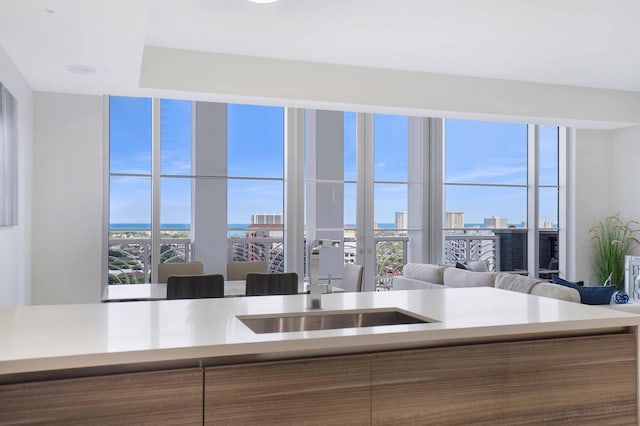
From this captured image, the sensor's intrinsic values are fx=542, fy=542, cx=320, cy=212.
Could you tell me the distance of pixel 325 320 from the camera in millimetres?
2270

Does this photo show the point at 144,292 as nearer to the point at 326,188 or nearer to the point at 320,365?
the point at 320,365

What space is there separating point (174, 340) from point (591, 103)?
20.3 ft

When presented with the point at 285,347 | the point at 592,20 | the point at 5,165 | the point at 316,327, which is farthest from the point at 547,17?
the point at 5,165

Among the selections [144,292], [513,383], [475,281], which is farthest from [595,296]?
[144,292]

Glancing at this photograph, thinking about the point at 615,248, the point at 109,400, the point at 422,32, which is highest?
the point at 422,32

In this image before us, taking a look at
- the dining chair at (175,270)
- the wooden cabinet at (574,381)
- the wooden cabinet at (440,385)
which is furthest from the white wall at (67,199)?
the wooden cabinet at (574,381)

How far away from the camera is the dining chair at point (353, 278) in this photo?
4789 mm

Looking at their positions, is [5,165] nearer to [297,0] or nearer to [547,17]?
[297,0]

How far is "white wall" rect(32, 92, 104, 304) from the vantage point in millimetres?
4891

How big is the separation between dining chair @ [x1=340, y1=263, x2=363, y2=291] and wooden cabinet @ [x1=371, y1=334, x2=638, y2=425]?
270 cm

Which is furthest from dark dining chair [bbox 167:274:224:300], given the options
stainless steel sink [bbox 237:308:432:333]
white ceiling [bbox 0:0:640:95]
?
stainless steel sink [bbox 237:308:432:333]

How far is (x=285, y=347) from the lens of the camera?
1706 mm

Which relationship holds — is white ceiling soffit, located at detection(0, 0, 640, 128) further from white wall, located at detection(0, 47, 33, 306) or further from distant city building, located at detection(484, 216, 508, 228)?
distant city building, located at detection(484, 216, 508, 228)

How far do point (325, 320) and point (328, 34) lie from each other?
291 cm
